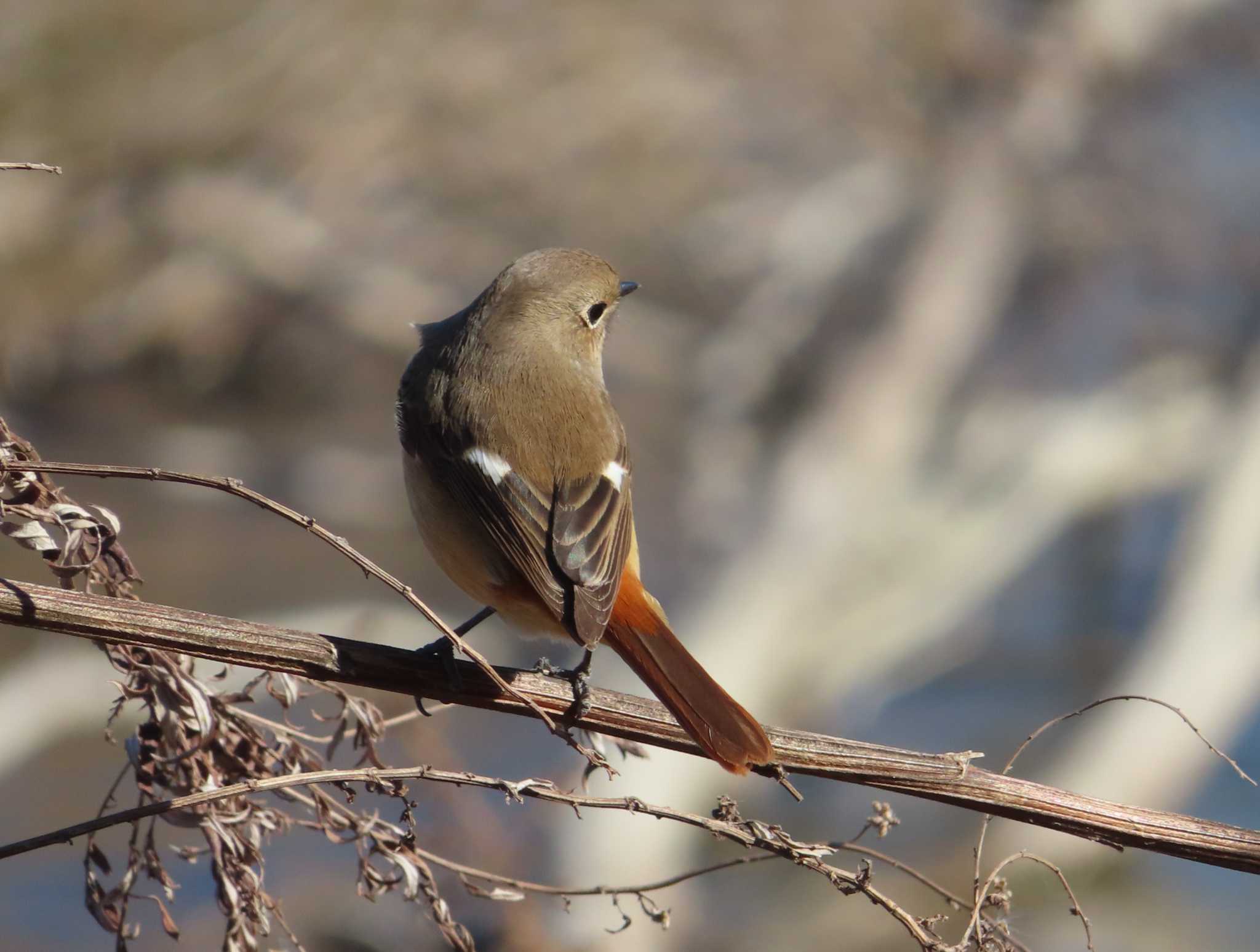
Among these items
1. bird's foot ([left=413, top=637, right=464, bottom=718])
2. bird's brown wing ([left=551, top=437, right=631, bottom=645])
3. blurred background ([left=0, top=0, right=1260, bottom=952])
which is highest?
blurred background ([left=0, top=0, right=1260, bottom=952])

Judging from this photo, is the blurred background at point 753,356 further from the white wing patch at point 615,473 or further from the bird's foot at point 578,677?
the bird's foot at point 578,677

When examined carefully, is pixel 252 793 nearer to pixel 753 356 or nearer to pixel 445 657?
pixel 445 657

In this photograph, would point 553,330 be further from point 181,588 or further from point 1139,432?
point 1139,432

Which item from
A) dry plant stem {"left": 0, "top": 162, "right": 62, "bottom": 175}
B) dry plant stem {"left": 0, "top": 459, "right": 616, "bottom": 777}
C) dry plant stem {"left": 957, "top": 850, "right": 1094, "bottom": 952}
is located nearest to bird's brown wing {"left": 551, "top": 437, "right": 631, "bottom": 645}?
dry plant stem {"left": 0, "top": 459, "right": 616, "bottom": 777}

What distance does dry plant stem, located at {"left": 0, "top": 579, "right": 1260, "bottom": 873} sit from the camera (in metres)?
1.91

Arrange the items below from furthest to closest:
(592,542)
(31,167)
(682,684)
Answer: (592,542), (682,684), (31,167)

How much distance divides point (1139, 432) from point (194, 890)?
6241 mm

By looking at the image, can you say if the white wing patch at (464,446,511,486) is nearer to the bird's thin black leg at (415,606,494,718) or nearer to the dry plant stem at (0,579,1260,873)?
the bird's thin black leg at (415,606,494,718)

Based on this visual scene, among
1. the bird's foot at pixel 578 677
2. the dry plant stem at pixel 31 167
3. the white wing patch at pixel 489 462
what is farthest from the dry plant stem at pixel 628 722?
the white wing patch at pixel 489 462

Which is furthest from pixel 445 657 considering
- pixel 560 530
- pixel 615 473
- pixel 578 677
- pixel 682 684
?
pixel 615 473

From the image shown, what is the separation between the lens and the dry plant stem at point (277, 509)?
5.99ft

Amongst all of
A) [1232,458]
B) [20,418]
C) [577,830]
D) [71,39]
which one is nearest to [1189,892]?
[1232,458]

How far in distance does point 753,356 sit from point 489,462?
7.24 metres

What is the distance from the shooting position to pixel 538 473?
298 centimetres
